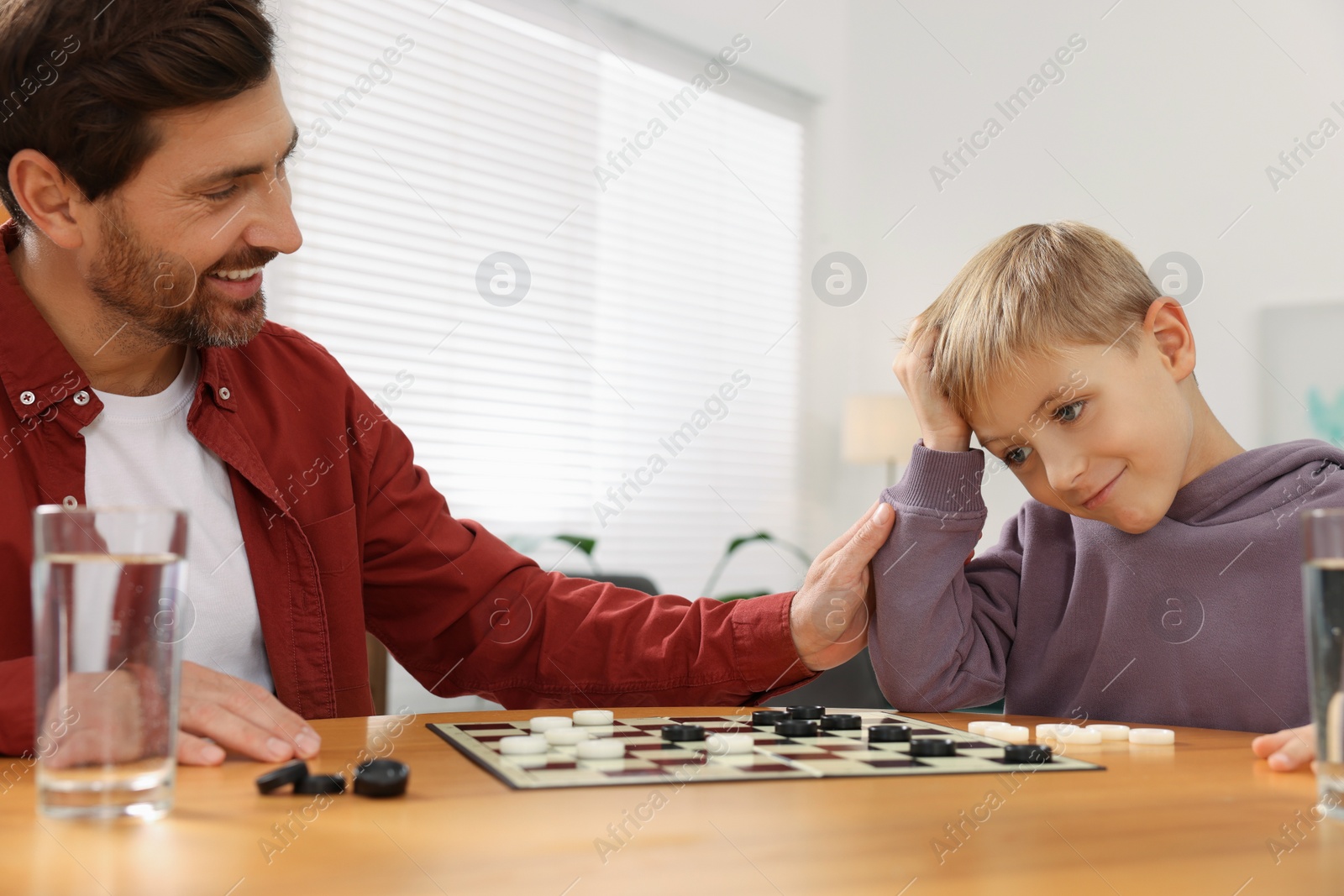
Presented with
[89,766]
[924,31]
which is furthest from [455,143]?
[89,766]

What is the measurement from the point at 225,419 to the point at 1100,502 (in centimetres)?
98

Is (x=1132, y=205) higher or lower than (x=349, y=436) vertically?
higher

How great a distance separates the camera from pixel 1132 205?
3570 millimetres

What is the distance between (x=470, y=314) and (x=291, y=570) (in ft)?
7.77

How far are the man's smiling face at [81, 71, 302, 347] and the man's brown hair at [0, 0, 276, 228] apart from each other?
0.02 meters

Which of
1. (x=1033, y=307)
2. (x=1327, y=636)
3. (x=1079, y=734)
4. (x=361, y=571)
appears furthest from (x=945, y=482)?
(x=361, y=571)

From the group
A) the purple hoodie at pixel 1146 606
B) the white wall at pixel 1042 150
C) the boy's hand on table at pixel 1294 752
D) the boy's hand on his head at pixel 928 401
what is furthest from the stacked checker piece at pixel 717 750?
the white wall at pixel 1042 150

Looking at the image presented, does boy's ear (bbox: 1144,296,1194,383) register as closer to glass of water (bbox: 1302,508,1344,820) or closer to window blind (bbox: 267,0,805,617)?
glass of water (bbox: 1302,508,1344,820)

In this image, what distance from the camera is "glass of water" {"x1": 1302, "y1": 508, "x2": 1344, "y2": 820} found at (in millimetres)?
593

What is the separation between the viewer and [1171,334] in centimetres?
123

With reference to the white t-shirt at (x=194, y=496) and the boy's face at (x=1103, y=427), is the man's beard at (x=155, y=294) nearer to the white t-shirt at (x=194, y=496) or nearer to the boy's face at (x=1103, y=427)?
the white t-shirt at (x=194, y=496)

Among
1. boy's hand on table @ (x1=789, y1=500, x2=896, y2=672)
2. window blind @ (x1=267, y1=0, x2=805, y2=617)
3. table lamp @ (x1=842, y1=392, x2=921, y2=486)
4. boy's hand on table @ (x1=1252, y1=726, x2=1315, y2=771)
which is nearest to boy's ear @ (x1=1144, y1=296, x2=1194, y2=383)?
boy's hand on table @ (x1=789, y1=500, x2=896, y2=672)

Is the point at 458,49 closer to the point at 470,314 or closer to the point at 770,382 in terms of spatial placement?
the point at 470,314

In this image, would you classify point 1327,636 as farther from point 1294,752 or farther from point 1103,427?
point 1103,427
